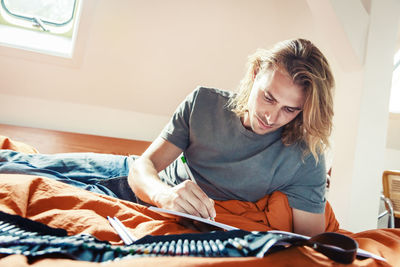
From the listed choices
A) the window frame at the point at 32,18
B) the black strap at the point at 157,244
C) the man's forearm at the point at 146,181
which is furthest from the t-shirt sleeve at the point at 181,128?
the window frame at the point at 32,18

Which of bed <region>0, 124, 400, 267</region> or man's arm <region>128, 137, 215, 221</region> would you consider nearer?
Result: bed <region>0, 124, 400, 267</region>

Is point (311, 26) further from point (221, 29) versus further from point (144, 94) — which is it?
point (144, 94)

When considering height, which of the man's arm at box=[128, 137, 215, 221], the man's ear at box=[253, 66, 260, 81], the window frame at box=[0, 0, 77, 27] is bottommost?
the man's arm at box=[128, 137, 215, 221]

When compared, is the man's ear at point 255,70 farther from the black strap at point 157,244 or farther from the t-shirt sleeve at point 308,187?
the black strap at point 157,244

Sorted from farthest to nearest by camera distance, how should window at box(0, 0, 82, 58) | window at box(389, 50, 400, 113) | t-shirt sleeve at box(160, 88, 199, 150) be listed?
window at box(389, 50, 400, 113) → window at box(0, 0, 82, 58) → t-shirt sleeve at box(160, 88, 199, 150)

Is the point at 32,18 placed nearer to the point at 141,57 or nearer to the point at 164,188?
the point at 141,57

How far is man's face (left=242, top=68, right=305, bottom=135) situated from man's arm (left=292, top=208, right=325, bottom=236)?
308 millimetres

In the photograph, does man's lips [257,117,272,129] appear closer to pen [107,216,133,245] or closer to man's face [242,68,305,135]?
man's face [242,68,305,135]

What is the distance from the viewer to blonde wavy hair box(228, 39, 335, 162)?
106cm

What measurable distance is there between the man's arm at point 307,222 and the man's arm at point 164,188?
1.34 ft

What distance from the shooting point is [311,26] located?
2.39m

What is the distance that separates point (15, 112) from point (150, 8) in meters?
1.32

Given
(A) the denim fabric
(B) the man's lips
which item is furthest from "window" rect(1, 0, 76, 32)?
(B) the man's lips

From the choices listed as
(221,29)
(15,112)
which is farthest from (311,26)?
(15,112)
